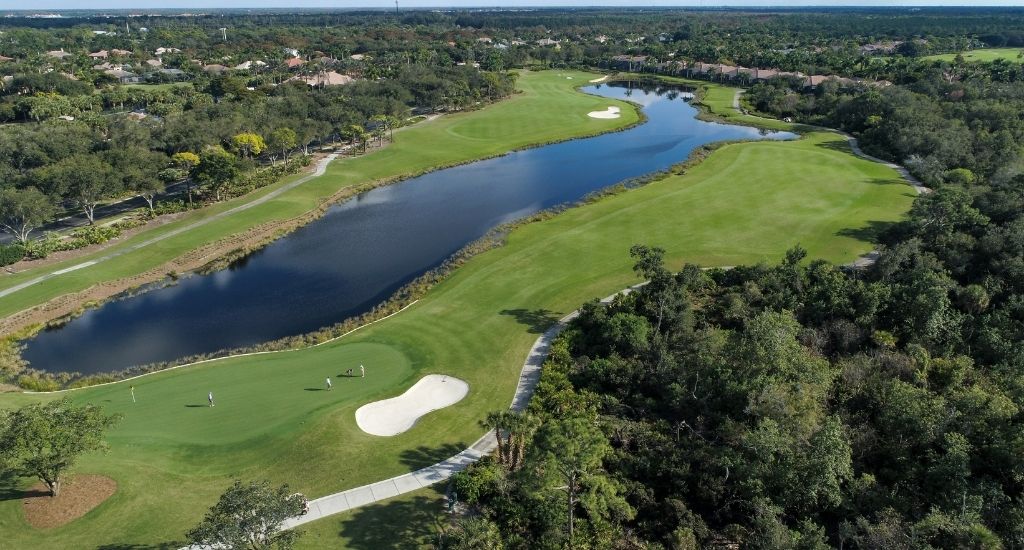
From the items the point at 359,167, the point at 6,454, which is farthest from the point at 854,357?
the point at 359,167

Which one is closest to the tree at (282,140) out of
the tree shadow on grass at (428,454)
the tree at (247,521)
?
the tree shadow on grass at (428,454)

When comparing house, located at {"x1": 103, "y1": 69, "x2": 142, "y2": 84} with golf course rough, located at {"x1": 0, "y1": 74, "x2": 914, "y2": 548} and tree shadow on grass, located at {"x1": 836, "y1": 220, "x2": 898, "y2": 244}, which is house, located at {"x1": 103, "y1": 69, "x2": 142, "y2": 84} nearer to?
golf course rough, located at {"x1": 0, "y1": 74, "x2": 914, "y2": 548}

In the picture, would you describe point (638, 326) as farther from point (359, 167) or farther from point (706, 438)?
point (359, 167)

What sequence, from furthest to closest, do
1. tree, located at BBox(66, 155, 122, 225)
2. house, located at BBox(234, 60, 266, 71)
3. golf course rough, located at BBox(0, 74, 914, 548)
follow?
house, located at BBox(234, 60, 266, 71), tree, located at BBox(66, 155, 122, 225), golf course rough, located at BBox(0, 74, 914, 548)

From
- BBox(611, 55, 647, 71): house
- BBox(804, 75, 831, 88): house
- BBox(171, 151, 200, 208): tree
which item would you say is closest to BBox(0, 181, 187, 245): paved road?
BBox(171, 151, 200, 208): tree

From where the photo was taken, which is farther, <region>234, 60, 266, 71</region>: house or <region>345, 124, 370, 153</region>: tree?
<region>234, 60, 266, 71</region>: house

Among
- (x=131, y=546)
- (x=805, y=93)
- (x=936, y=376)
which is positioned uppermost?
(x=805, y=93)

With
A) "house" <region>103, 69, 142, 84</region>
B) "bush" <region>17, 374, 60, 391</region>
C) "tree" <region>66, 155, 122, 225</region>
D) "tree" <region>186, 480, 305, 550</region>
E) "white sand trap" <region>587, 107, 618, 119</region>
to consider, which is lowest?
"bush" <region>17, 374, 60, 391</region>
